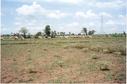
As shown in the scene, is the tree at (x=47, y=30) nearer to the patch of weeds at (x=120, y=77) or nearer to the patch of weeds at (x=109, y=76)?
the patch of weeds at (x=109, y=76)

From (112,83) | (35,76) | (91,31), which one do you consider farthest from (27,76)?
(91,31)

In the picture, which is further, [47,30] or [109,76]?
[47,30]

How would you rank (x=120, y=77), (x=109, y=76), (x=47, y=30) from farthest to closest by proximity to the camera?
(x=47, y=30) < (x=109, y=76) < (x=120, y=77)

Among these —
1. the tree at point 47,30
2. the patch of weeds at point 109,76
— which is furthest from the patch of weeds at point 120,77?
the tree at point 47,30

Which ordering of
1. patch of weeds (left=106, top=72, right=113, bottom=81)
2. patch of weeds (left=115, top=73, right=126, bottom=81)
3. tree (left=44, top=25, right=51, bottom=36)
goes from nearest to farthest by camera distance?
patch of weeds (left=115, top=73, right=126, bottom=81) → patch of weeds (left=106, top=72, right=113, bottom=81) → tree (left=44, top=25, right=51, bottom=36)

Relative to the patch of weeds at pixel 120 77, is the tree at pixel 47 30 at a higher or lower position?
higher

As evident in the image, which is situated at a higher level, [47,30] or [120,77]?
[47,30]

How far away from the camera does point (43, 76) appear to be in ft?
38.3

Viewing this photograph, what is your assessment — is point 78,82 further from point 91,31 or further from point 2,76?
point 91,31

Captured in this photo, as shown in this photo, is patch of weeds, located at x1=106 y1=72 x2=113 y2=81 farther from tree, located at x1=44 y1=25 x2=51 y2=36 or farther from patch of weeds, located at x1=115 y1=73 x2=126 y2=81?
tree, located at x1=44 y1=25 x2=51 y2=36

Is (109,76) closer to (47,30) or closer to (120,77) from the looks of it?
(120,77)

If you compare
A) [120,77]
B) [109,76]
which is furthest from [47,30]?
[120,77]

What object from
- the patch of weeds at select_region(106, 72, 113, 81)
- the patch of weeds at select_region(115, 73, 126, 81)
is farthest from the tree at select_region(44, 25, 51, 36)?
the patch of weeds at select_region(115, 73, 126, 81)

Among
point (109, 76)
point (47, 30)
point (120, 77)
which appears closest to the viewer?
point (120, 77)
